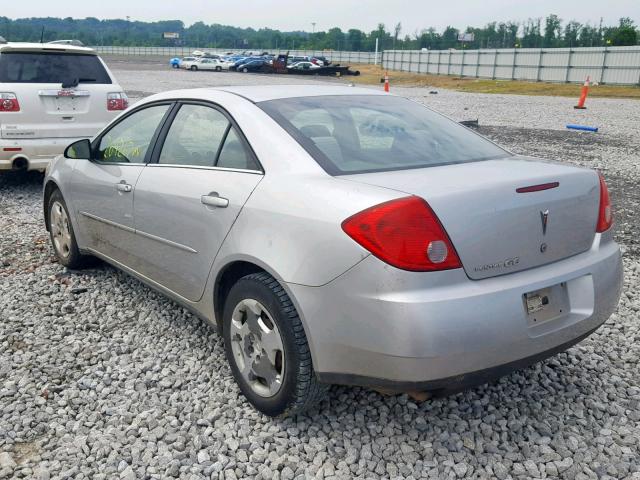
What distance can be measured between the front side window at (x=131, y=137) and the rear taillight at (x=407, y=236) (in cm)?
205

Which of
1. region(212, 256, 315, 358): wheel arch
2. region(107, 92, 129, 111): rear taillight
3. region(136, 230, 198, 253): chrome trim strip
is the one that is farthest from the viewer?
region(107, 92, 129, 111): rear taillight

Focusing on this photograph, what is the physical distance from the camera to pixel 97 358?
3.75 meters

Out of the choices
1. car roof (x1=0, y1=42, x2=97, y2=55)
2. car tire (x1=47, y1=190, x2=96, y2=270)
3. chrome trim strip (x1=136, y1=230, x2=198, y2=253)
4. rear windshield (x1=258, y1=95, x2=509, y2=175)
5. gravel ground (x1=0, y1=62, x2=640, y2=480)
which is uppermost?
car roof (x1=0, y1=42, x2=97, y2=55)

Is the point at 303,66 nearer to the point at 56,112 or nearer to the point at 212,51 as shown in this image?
the point at 56,112

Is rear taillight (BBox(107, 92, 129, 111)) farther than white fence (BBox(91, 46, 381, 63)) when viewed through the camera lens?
No

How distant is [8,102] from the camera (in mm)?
7172

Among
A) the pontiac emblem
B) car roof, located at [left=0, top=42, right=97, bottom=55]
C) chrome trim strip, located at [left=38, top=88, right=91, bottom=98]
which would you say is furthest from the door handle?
car roof, located at [left=0, top=42, right=97, bottom=55]

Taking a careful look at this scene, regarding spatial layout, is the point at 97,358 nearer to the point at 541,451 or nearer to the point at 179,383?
the point at 179,383

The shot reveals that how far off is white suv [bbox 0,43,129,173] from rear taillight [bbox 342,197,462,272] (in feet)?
19.9

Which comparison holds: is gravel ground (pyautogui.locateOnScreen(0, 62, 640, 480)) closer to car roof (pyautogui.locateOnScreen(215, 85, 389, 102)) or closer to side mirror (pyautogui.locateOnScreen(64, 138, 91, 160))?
side mirror (pyautogui.locateOnScreen(64, 138, 91, 160))

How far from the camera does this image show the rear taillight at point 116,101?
26.1 ft

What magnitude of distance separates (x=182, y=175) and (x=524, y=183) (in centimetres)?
187

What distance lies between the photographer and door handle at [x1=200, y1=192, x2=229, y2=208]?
3.15 metres

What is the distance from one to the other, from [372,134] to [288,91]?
2.10 ft
